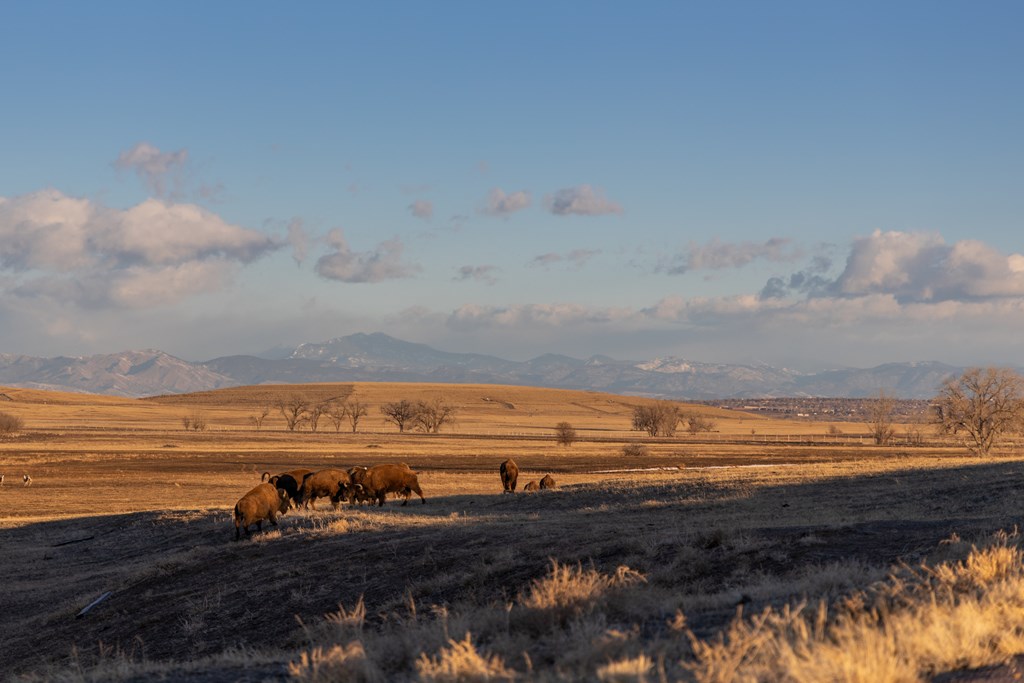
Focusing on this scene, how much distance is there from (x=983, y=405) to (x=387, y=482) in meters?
55.5

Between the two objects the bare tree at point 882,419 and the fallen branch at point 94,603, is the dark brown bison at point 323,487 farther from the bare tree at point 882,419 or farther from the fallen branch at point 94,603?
the bare tree at point 882,419

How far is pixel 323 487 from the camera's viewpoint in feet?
98.0

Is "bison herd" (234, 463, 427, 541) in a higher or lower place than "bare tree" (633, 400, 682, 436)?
higher

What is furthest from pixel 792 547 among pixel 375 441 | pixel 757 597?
pixel 375 441

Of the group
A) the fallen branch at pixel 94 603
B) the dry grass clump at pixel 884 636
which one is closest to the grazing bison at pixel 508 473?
the fallen branch at pixel 94 603

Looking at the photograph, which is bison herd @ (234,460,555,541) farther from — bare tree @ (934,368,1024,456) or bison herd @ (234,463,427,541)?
bare tree @ (934,368,1024,456)

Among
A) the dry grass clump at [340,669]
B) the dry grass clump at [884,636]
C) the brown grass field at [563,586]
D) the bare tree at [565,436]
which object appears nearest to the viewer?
the dry grass clump at [884,636]

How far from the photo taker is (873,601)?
29.0 feet

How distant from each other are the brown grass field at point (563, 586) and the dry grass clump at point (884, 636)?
0.9 inches

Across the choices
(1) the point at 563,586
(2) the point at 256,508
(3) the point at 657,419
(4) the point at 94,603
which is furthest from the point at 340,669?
(3) the point at 657,419

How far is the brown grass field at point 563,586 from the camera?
7590 mm

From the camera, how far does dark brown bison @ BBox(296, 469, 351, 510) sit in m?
29.7

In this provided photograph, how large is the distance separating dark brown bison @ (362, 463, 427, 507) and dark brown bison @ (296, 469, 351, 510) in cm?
71

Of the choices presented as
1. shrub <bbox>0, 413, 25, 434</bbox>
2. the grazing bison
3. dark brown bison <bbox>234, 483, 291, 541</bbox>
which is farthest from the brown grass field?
shrub <bbox>0, 413, 25, 434</bbox>
